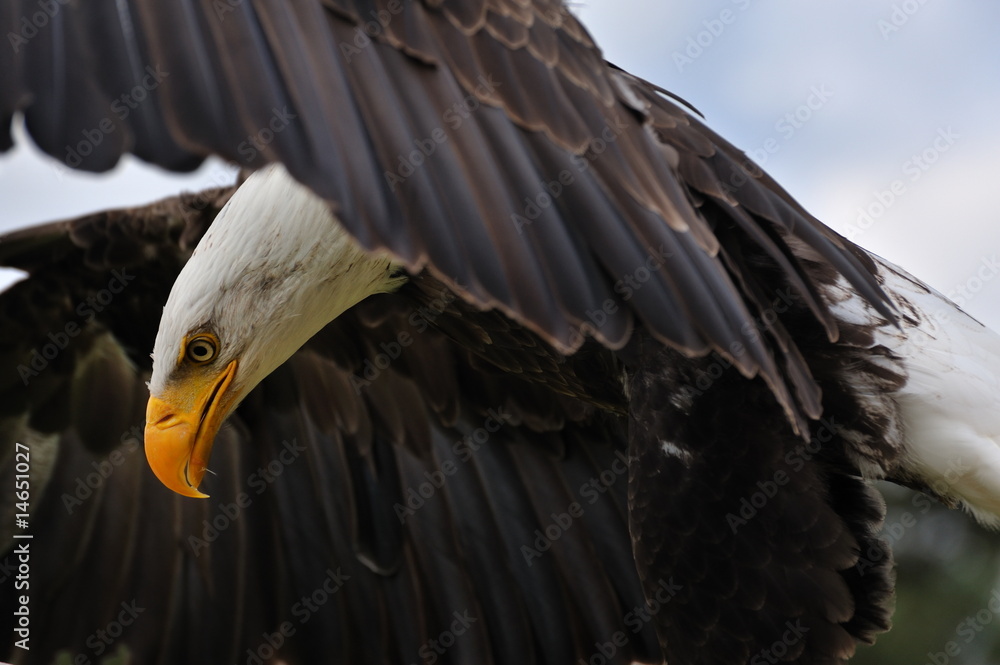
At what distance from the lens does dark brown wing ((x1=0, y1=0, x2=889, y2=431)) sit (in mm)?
1427

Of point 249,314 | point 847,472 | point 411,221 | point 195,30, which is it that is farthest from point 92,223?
point 847,472

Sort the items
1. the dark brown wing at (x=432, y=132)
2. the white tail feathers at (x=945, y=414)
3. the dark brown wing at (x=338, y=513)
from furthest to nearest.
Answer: the dark brown wing at (x=338, y=513) < the white tail feathers at (x=945, y=414) < the dark brown wing at (x=432, y=132)

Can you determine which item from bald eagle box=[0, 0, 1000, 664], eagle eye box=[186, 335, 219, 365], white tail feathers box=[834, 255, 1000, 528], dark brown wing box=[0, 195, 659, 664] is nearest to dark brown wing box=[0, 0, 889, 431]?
bald eagle box=[0, 0, 1000, 664]

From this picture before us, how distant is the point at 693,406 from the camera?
7.25 ft

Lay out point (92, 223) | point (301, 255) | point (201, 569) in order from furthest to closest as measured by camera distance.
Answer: point (201, 569)
point (92, 223)
point (301, 255)

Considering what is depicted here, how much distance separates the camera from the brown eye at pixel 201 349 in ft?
7.85

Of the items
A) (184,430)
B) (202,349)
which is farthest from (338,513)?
(202,349)

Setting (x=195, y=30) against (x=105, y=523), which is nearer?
(x=195, y=30)

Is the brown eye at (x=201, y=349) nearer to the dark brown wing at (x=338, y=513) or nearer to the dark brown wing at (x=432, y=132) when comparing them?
the dark brown wing at (x=338, y=513)

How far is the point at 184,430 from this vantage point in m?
2.45

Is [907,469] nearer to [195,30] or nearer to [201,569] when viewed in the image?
[195,30]

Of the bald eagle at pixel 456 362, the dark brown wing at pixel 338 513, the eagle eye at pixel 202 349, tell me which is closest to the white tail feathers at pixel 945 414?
the bald eagle at pixel 456 362

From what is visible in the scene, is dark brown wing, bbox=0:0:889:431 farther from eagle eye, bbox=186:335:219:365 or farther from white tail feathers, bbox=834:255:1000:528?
eagle eye, bbox=186:335:219:365

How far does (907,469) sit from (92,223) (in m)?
2.26
